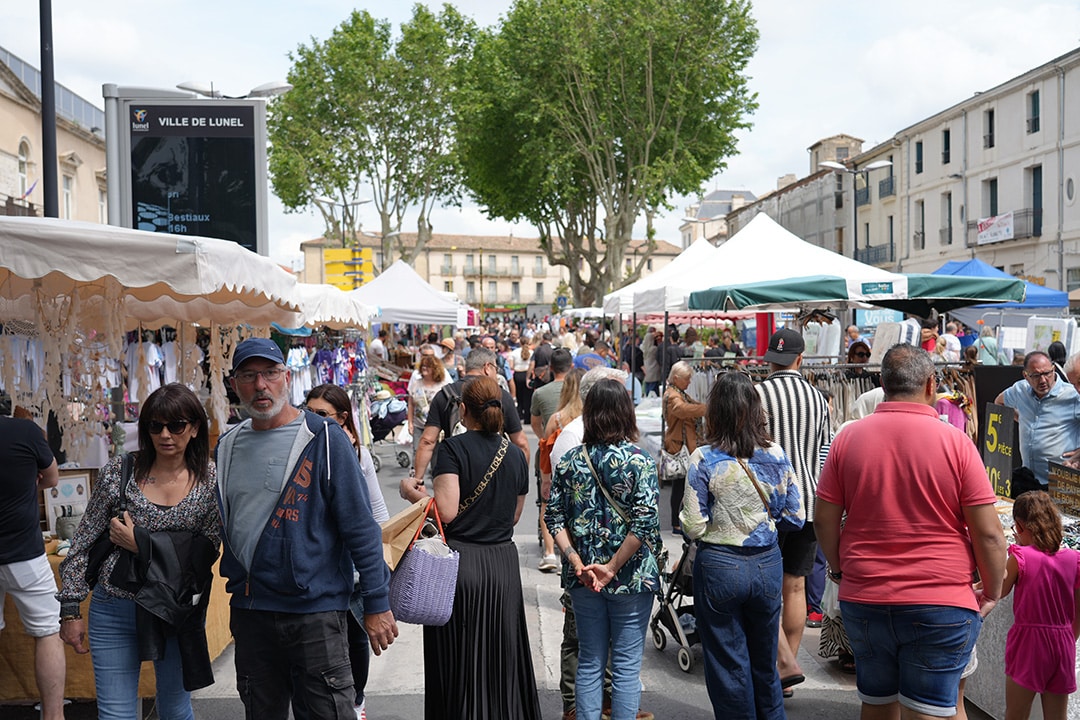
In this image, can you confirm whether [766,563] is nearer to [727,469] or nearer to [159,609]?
Result: [727,469]

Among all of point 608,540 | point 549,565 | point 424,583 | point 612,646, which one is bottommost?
point 549,565

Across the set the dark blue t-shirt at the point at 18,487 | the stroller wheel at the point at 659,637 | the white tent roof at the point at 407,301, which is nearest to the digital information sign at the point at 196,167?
the dark blue t-shirt at the point at 18,487

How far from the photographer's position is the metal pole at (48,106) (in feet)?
27.7

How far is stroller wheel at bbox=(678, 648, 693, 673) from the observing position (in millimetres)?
5137

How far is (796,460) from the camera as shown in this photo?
4.93 metres

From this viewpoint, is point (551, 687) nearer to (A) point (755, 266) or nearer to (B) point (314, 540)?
(B) point (314, 540)

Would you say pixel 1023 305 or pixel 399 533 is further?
pixel 1023 305

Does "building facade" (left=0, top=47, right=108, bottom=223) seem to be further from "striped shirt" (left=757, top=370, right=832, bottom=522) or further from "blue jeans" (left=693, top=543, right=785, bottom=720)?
"blue jeans" (left=693, top=543, right=785, bottom=720)

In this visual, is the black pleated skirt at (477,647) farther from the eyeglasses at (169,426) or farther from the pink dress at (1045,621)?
the pink dress at (1045,621)

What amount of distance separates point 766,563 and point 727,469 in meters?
0.42

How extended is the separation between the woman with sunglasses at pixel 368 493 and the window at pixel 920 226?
136 ft

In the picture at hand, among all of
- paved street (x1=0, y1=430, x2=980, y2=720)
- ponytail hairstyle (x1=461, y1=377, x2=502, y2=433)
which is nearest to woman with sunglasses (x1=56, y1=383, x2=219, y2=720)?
ponytail hairstyle (x1=461, y1=377, x2=502, y2=433)

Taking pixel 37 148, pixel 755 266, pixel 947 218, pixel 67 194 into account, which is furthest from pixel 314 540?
pixel 947 218

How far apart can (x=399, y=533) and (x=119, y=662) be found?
110cm
